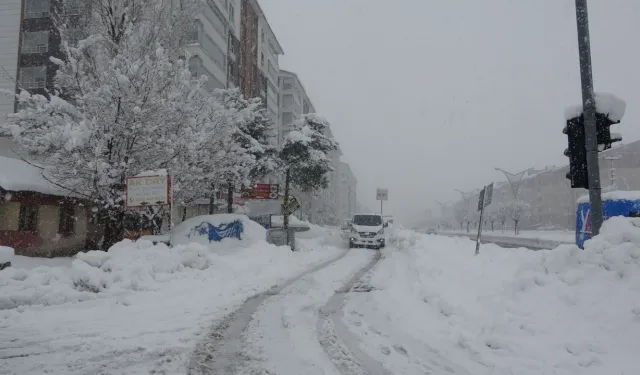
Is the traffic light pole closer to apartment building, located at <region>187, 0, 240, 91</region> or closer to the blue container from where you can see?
the blue container

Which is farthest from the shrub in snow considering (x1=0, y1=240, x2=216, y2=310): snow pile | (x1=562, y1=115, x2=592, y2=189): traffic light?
(x1=562, y1=115, x2=592, y2=189): traffic light

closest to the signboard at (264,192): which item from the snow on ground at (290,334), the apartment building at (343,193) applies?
the snow on ground at (290,334)

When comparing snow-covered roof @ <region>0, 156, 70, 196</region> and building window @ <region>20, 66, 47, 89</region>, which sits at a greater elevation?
building window @ <region>20, 66, 47, 89</region>

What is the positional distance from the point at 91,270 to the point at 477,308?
23.5ft

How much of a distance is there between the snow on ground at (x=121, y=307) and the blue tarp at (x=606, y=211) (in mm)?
8145

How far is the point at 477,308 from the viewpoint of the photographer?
20.8ft

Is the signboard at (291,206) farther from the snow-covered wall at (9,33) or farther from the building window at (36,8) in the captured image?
the building window at (36,8)

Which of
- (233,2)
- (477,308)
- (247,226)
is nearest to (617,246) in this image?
(477,308)

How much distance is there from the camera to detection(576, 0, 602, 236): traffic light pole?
628 cm

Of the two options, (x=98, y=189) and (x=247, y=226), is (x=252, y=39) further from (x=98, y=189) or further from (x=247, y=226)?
(x=98, y=189)

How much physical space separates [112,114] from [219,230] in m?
6.76

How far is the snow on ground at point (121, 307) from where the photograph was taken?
4367 mm

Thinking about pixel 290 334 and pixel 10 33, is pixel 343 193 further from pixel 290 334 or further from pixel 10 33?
pixel 290 334

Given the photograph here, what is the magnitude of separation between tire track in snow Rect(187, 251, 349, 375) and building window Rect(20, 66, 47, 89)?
3257cm
